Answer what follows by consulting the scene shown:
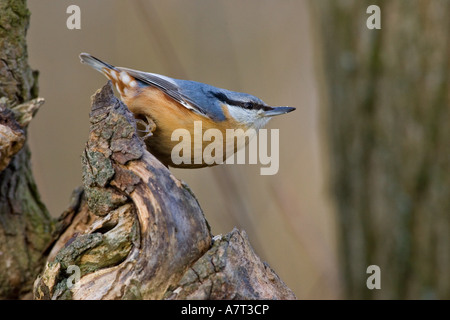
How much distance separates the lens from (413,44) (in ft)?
10.7

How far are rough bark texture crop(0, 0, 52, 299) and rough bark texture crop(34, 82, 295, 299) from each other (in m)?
0.49

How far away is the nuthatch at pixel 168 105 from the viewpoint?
8.87ft

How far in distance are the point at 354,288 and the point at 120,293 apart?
2.39 meters

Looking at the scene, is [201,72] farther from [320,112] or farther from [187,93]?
[187,93]

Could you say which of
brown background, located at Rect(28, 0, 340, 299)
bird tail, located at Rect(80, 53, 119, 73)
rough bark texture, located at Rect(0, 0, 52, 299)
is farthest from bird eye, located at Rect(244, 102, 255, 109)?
brown background, located at Rect(28, 0, 340, 299)

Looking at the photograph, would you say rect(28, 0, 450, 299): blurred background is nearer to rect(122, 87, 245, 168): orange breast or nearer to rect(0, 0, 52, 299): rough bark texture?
rect(122, 87, 245, 168): orange breast

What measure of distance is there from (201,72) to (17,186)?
2.87m

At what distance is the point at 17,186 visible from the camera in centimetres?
259

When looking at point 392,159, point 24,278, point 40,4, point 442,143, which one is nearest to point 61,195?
point 40,4

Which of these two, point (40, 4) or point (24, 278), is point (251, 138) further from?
point (40, 4)

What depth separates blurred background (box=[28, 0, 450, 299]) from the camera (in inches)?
130

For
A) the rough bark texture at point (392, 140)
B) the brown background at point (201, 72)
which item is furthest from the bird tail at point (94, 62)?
the brown background at point (201, 72)

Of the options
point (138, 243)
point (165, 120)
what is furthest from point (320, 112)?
point (138, 243)

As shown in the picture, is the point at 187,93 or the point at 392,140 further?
the point at 392,140
